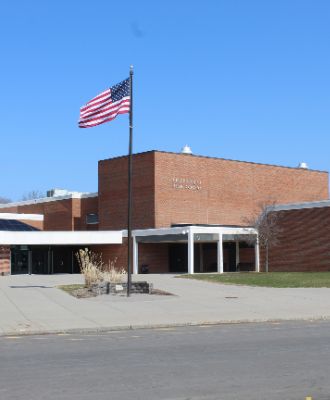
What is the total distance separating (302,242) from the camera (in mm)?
48344

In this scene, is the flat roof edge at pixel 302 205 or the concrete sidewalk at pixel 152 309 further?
the flat roof edge at pixel 302 205

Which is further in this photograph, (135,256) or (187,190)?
(187,190)

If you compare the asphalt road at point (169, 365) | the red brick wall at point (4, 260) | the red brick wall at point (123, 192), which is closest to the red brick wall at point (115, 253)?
the red brick wall at point (123, 192)

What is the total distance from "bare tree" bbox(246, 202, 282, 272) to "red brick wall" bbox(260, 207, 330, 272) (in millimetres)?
290

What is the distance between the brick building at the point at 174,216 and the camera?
173ft

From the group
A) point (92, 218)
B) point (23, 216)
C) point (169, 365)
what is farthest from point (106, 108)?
point (23, 216)

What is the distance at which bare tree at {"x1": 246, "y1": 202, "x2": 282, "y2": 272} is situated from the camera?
49.1m

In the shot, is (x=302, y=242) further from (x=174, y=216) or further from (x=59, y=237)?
(x=59, y=237)

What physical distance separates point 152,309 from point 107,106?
8.58 metres

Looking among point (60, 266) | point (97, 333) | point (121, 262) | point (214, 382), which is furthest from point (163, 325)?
point (60, 266)

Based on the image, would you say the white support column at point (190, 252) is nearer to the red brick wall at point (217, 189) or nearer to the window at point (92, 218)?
the red brick wall at point (217, 189)

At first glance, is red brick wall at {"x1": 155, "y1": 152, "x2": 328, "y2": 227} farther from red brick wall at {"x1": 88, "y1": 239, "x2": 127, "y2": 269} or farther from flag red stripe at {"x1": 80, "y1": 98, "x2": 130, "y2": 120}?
flag red stripe at {"x1": 80, "y1": 98, "x2": 130, "y2": 120}

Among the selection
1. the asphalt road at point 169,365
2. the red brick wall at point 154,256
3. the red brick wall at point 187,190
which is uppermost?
the red brick wall at point 187,190

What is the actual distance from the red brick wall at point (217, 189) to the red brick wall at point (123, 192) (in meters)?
0.87
